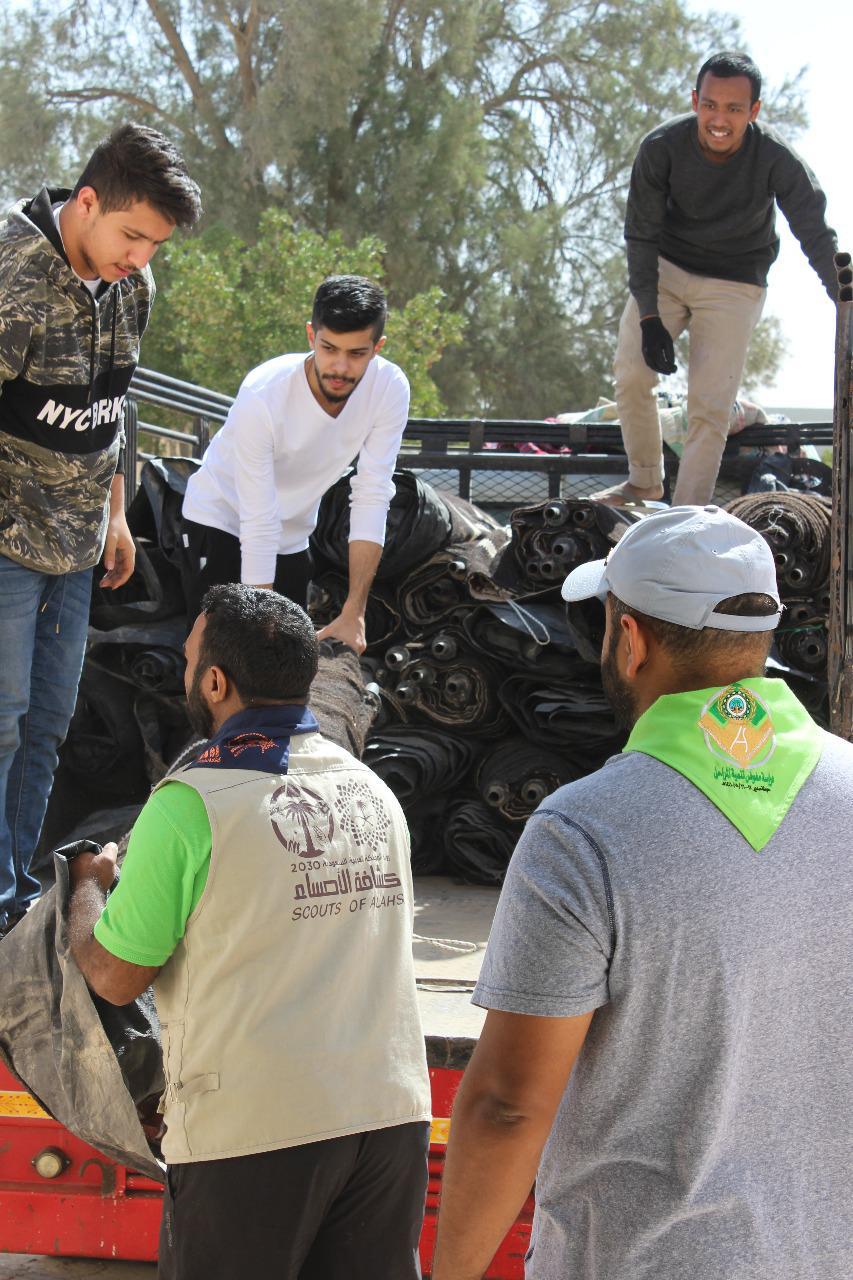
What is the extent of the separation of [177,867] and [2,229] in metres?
1.55

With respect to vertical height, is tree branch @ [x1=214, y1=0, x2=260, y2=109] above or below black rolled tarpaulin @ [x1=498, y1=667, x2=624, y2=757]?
above

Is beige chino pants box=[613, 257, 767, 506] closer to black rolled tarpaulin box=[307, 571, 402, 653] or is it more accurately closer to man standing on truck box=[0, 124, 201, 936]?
black rolled tarpaulin box=[307, 571, 402, 653]

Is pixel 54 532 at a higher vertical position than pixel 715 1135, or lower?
higher

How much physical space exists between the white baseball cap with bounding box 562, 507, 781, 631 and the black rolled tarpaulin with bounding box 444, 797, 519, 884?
242 centimetres

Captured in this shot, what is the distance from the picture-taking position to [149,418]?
17484 millimetres

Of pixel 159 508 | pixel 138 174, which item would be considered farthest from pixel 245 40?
pixel 138 174

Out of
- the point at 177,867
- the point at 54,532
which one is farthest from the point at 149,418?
the point at 177,867

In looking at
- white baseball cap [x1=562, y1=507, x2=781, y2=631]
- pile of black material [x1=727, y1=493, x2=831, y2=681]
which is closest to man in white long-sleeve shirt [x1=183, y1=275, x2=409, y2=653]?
pile of black material [x1=727, y1=493, x2=831, y2=681]

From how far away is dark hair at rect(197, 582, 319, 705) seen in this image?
219 cm

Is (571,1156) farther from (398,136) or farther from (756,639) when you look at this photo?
(398,136)

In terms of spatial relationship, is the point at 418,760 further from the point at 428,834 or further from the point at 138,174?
the point at 138,174

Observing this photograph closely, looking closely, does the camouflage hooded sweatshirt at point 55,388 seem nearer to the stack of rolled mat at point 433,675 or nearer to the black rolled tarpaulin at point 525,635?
the stack of rolled mat at point 433,675

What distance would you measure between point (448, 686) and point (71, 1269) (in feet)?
6.39

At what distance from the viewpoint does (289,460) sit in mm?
3752
